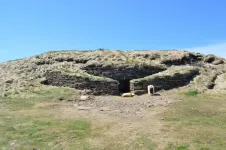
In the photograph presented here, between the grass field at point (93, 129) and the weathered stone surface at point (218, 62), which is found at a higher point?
the weathered stone surface at point (218, 62)

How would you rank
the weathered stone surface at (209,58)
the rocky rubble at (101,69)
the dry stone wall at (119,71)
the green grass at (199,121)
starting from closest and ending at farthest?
the green grass at (199,121) < the rocky rubble at (101,69) < the dry stone wall at (119,71) < the weathered stone surface at (209,58)

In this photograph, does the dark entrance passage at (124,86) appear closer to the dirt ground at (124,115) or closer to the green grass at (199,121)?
the dirt ground at (124,115)

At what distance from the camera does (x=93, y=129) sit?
20.3 meters

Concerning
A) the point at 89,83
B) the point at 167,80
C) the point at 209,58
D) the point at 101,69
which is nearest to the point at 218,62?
the point at 209,58

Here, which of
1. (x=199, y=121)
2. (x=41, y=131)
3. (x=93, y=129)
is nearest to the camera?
(x=41, y=131)

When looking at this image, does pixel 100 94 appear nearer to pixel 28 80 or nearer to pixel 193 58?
pixel 28 80

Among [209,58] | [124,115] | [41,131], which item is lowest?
[41,131]

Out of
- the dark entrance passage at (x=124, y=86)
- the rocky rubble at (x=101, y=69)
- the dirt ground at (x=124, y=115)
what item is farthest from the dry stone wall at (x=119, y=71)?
the dirt ground at (x=124, y=115)

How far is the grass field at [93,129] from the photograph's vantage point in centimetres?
1784

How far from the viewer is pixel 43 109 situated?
25375mm

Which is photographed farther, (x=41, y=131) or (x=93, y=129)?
(x=93, y=129)

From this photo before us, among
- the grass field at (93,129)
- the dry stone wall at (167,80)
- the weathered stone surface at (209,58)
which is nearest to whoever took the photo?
the grass field at (93,129)

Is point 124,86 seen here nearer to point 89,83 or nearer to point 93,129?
point 89,83

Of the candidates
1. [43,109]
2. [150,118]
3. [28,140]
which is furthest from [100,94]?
[28,140]
